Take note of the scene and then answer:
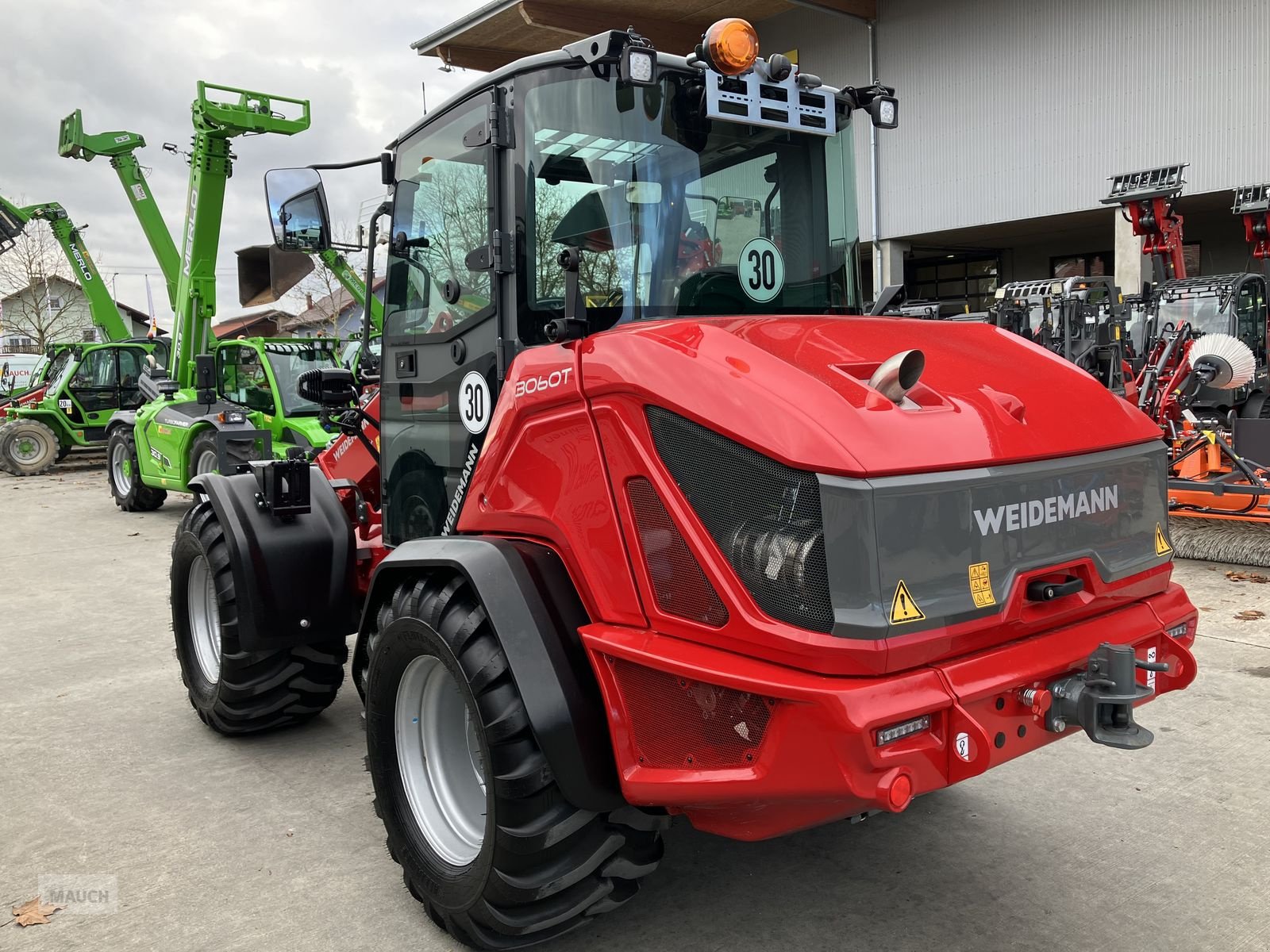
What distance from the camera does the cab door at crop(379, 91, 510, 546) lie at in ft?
10.2

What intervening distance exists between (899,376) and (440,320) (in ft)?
5.54

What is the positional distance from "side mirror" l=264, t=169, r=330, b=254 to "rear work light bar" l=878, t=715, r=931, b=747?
2.65 m

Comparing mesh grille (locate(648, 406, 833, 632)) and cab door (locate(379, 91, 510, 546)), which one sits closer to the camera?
mesh grille (locate(648, 406, 833, 632))

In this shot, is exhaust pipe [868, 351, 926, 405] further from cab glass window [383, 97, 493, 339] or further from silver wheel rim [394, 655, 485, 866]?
silver wheel rim [394, 655, 485, 866]

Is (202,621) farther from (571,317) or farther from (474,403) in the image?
(571,317)

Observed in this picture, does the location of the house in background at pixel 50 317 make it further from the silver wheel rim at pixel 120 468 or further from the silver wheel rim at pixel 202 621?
the silver wheel rim at pixel 202 621

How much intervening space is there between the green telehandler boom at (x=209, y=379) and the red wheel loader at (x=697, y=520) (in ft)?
24.6

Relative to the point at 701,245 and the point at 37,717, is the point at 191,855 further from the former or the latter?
the point at 701,245

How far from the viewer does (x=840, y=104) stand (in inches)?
140

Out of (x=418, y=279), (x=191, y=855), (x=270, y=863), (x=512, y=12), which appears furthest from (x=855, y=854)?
(x=512, y=12)

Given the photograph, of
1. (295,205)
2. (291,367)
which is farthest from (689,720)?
(291,367)

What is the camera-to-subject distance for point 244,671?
4.22 meters

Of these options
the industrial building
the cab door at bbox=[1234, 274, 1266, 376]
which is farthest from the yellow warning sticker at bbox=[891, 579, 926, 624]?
the industrial building

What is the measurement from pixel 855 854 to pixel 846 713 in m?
1.55
